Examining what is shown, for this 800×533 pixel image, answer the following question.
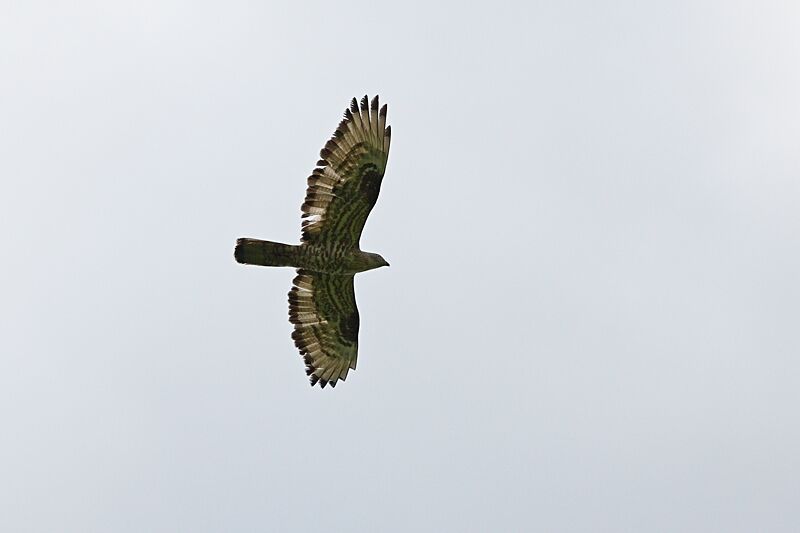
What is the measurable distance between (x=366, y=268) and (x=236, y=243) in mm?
2385

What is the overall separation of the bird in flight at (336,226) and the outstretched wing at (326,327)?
2 cm

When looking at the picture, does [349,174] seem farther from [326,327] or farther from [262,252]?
[326,327]

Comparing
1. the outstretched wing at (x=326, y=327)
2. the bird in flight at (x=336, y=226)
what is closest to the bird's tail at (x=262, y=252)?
the bird in flight at (x=336, y=226)

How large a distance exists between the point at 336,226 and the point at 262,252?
139 centimetres

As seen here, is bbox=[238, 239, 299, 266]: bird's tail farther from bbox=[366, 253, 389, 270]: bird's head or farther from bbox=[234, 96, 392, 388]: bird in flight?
bbox=[366, 253, 389, 270]: bird's head

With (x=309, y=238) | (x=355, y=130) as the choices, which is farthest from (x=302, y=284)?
(x=355, y=130)

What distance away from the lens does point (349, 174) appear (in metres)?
27.8

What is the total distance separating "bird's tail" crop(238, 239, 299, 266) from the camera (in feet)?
90.6

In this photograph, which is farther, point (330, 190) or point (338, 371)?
point (338, 371)

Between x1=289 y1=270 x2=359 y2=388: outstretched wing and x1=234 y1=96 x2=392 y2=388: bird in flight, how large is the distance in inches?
0.7

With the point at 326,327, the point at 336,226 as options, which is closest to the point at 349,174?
the point at 336,226

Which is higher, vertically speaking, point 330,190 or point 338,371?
point 330,190

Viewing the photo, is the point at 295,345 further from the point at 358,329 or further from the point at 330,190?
the point at 330,190

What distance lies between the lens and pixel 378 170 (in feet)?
91.7
